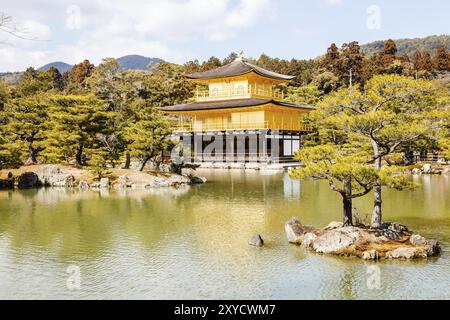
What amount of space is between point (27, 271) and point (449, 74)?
70416 millimetres

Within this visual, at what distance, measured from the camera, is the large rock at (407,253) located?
1020 cm

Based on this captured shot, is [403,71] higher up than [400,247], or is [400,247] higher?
[403,71]

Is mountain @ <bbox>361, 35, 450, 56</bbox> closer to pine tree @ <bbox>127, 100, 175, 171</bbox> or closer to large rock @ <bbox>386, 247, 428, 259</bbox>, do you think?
pine tree @ <bbox>127, 100, 175, 171</bbox>

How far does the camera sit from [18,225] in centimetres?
1476

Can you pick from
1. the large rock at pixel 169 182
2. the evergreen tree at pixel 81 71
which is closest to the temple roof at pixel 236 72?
the large rock at pixel 169 182

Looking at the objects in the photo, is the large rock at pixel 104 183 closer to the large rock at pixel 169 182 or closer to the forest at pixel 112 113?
the forest at pixel 112 113

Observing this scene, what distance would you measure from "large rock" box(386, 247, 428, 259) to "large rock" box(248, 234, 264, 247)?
293cm

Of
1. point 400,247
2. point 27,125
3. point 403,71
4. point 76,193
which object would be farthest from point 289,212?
point 403,71

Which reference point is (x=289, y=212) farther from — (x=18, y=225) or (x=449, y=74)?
(x=449, y=74)

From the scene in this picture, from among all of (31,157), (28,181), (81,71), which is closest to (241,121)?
(31,157)

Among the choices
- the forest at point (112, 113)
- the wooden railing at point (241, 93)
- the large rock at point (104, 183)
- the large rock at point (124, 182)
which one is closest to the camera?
the large rock at point (124, 182)

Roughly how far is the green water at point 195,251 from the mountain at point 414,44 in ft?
402
